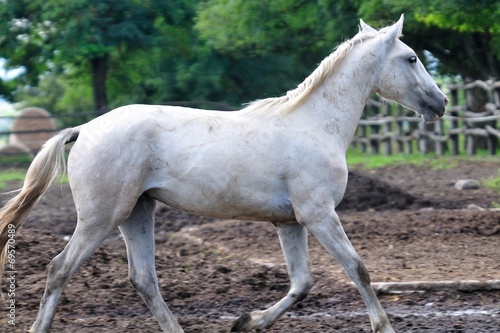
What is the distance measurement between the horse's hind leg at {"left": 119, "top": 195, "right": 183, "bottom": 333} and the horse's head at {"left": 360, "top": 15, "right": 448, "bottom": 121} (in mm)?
1719

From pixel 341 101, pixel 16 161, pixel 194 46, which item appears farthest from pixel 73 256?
pixel 194 46

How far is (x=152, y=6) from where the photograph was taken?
81.5ft

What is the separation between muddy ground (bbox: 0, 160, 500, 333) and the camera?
6.08 meters

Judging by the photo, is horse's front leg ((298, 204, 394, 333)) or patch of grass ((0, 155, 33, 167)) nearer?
horse's front leg ((298, 204, 394, 333))

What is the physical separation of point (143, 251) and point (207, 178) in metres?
0.69

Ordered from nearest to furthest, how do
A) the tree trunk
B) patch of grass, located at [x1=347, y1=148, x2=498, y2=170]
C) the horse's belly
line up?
the horse's belly → patch of grass, located at [x1=347, y1=148, x2=498, y2=170] → the tree trunk

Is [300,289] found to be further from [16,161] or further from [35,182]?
[16,161]

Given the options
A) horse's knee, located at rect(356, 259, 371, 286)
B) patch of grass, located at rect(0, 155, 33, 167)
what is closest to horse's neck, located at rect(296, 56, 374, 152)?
horse's knee, located at rect(356, 259, 371, 286)

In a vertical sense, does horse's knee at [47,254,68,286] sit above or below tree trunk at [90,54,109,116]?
above

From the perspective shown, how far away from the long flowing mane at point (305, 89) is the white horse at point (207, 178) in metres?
0.01

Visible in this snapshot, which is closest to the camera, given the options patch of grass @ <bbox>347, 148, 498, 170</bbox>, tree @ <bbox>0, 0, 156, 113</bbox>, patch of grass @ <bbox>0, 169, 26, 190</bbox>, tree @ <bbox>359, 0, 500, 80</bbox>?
tree @ <bbox>359, 0, 500, 80</bbox>

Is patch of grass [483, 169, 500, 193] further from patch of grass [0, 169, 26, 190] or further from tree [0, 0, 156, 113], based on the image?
tree [0, 0, 156, 113]

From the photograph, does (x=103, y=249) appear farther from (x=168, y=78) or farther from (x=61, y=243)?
(x=168, y=78)

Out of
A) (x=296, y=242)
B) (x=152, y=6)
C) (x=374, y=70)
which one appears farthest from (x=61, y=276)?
(x=152, y=6)
